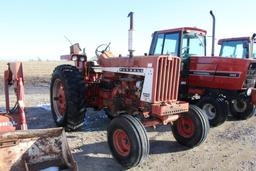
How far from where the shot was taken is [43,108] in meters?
11.3

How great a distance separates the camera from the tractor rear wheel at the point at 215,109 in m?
9.30

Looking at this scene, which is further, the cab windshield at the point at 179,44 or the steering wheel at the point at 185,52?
the steering wheel at the point at 185,52

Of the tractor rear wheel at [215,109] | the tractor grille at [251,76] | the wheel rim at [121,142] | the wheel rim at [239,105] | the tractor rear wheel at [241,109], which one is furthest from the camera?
the wheel rim at [239,105]

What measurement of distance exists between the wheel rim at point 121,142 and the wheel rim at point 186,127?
1580 mm

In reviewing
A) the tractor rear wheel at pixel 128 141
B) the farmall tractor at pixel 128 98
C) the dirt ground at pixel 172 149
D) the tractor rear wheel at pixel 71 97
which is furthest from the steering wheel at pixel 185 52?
the tractor rear wheel at pixel 128 141

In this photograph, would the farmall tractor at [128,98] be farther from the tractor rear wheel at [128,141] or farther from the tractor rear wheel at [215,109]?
the tractor rear wheel at [215,109]

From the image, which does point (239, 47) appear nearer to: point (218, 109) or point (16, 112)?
point (218, 109)

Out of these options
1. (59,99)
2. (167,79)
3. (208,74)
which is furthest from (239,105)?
(59,99)

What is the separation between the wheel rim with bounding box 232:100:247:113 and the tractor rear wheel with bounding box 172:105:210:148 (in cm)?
404

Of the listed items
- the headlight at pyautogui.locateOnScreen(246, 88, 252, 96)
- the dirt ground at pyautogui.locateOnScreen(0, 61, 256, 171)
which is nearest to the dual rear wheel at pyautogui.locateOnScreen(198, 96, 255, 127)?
the dirt ground at pyautogui.locateOnScreen(0, 61, 256, 171)

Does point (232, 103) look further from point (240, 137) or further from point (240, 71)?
point (240, 137)

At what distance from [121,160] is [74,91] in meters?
2.34

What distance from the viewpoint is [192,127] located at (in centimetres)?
693

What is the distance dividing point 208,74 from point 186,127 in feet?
10.8
